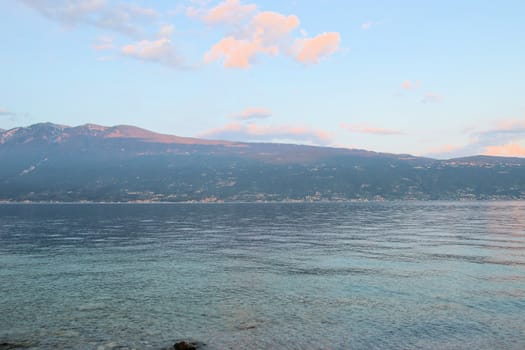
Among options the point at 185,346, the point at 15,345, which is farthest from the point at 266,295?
the point at 15,345

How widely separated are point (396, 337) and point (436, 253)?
49568 mm

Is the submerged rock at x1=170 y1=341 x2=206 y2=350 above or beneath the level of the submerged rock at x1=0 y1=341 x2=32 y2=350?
above

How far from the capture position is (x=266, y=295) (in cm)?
4956

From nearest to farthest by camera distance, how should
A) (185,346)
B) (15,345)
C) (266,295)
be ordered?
1. (185,346)
2. (15,345)
3. (266,295)

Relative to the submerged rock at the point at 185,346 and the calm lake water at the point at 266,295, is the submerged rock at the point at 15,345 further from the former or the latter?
the submerged rock at the point at 185,346

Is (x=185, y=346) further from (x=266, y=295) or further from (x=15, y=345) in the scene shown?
(x=266, y=295)

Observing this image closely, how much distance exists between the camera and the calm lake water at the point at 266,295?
35969 mm

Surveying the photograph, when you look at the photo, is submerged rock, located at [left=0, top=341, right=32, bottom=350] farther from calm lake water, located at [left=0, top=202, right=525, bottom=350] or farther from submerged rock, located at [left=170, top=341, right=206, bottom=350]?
submerged rock, located at [left=170, top=341, right=206, bottom=350]

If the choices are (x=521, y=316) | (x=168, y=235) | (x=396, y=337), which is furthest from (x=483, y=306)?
(x=168, y=235)

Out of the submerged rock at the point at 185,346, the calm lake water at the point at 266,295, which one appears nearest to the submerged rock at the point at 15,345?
the calm lake water at the point at 266,295

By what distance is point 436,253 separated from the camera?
263 feet

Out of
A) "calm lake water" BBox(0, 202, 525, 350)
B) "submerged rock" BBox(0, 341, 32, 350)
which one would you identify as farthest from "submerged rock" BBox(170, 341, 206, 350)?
"submerged rock" BBox(0, 341, 32, 350)

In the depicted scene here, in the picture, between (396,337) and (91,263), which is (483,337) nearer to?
(396,337)

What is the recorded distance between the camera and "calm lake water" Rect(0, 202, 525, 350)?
3597 centimetres
